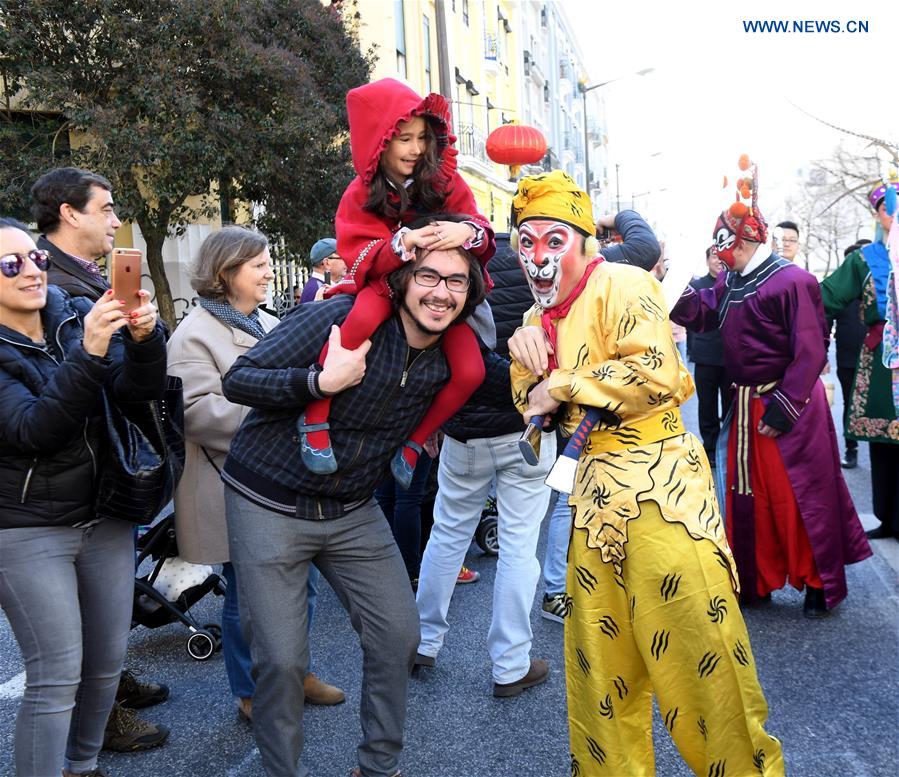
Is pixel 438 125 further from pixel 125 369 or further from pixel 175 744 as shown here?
pixel 175 744

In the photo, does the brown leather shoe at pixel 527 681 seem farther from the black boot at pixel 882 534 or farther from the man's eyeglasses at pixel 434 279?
the black boot at pixel 882 534

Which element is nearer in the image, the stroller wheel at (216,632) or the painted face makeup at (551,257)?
the painted face makeup at (551,257)

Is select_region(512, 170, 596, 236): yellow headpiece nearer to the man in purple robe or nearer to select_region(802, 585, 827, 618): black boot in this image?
the man in purple robe

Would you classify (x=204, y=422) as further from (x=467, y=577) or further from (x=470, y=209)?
(x=467, y=577)

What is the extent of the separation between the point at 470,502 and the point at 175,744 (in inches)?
59.8

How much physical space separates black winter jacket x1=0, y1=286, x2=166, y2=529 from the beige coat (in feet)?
1.75

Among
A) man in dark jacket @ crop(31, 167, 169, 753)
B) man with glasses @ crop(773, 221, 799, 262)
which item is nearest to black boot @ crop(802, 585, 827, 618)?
man in dark jacket @ crop(31, 167, 169, 753)

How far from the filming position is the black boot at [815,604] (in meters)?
4.41

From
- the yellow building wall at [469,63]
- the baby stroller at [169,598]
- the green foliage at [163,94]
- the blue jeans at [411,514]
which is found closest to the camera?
the baby stroller at [169,598]

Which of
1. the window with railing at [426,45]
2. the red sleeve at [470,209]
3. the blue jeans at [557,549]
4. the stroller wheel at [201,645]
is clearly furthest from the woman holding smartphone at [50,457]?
the window with railing at [426,45]

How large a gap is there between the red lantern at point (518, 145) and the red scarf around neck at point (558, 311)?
247cm

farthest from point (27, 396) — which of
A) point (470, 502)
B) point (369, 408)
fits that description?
point (470, 502)

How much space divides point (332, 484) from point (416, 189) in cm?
98

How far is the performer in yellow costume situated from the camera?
95.3 inches
